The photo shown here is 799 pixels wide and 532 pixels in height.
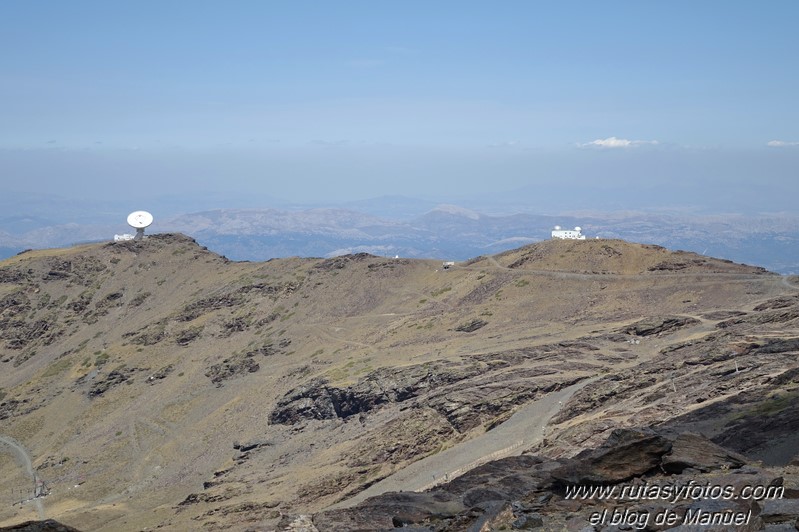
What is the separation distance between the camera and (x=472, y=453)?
54.5 metres

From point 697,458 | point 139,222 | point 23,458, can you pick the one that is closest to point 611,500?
point 697,458

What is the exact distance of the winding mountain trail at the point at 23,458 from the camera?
78719 millimetres

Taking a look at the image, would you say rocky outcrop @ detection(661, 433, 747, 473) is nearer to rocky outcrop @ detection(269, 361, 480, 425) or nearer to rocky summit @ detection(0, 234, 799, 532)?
rocky summit @ detection(0, 234, 799, 532)

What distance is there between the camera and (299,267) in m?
126

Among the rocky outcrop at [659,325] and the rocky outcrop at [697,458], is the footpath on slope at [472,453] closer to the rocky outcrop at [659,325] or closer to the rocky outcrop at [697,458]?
the rocky outcrop at [659,325]

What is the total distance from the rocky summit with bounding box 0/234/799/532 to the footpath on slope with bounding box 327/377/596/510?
23 centimetres

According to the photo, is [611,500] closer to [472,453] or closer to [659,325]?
[472,453]

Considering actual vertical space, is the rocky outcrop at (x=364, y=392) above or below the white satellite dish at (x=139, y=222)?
below

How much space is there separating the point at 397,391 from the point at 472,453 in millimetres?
22367

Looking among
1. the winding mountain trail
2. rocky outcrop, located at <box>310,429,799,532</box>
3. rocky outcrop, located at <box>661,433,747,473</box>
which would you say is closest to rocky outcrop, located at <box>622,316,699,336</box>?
rocky outcrop, located at <box>310,429,799,532</box>

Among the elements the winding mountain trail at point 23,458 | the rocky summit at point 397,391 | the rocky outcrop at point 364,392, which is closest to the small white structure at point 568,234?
the rocky summit at point 397,391

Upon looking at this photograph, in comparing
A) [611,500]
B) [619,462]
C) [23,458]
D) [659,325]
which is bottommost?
[23,458]

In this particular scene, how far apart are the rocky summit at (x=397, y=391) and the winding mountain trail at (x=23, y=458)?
0.98ft

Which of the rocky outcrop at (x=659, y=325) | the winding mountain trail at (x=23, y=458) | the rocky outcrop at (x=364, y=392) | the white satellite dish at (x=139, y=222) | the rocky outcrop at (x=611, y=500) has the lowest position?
the winding mountain trail at (x=23, y=458)
